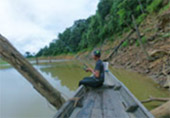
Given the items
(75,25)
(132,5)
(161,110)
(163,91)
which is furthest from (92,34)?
(161,110)

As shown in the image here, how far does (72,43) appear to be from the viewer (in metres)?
51.6

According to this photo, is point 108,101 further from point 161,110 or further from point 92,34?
point 92,34

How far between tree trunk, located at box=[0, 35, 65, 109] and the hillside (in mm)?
4605

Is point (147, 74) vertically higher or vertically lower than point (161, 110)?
lower

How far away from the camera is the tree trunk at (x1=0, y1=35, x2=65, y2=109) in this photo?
1778 mm

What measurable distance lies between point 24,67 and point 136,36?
13.9 m

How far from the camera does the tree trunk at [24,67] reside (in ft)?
5.83

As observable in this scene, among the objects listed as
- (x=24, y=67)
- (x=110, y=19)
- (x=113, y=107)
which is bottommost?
(x=113, y=107)

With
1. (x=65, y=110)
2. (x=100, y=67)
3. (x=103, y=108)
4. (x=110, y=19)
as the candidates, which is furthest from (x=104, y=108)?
(x=110, y=19)

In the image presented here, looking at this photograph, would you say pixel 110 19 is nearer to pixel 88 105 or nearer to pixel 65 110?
pixel 88 105

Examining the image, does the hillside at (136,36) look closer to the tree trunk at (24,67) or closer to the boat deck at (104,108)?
the boat deck at (104,108)

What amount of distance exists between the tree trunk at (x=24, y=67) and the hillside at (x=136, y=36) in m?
4.60

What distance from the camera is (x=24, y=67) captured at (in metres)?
1.92

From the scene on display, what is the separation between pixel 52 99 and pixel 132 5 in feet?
64.6
